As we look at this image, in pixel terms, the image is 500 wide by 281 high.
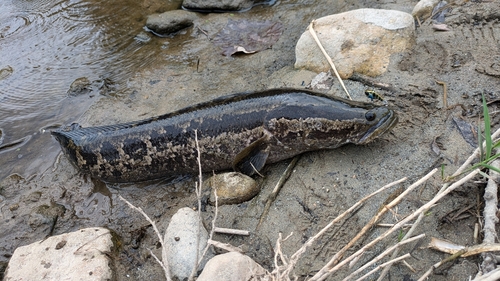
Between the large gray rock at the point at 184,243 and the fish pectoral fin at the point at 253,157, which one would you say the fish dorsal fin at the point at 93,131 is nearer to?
the fish pectoral fin at the point at 253,157

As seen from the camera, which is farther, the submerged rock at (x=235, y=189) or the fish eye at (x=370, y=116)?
the submerged rock at (x=235, y=189)

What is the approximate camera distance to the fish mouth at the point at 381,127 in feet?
10.1

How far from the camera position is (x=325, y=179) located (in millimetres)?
3191

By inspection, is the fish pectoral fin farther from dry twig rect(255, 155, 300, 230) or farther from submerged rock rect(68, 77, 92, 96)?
submerged rock rect(68, 77, 92, 96)

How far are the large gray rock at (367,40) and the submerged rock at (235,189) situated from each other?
1765mm

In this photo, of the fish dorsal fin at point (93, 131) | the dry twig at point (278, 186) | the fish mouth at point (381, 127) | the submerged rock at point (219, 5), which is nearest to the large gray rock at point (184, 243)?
the dry twig at point (278, 186)

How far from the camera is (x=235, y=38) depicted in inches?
220

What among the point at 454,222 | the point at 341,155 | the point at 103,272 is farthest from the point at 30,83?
the point at 454,222

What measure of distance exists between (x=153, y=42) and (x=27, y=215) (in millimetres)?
3398

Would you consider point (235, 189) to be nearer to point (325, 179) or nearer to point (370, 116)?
point (325, 179)

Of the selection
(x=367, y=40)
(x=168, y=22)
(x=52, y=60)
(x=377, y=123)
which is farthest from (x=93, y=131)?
(x=367, y=40)

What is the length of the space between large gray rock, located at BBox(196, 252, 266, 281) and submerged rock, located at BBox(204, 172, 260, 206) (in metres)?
0.87

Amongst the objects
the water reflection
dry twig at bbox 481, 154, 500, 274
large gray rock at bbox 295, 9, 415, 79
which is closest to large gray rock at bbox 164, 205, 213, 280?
dry twig at bbox 481, 154, 500, 274

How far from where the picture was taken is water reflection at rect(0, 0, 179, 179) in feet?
15.5
